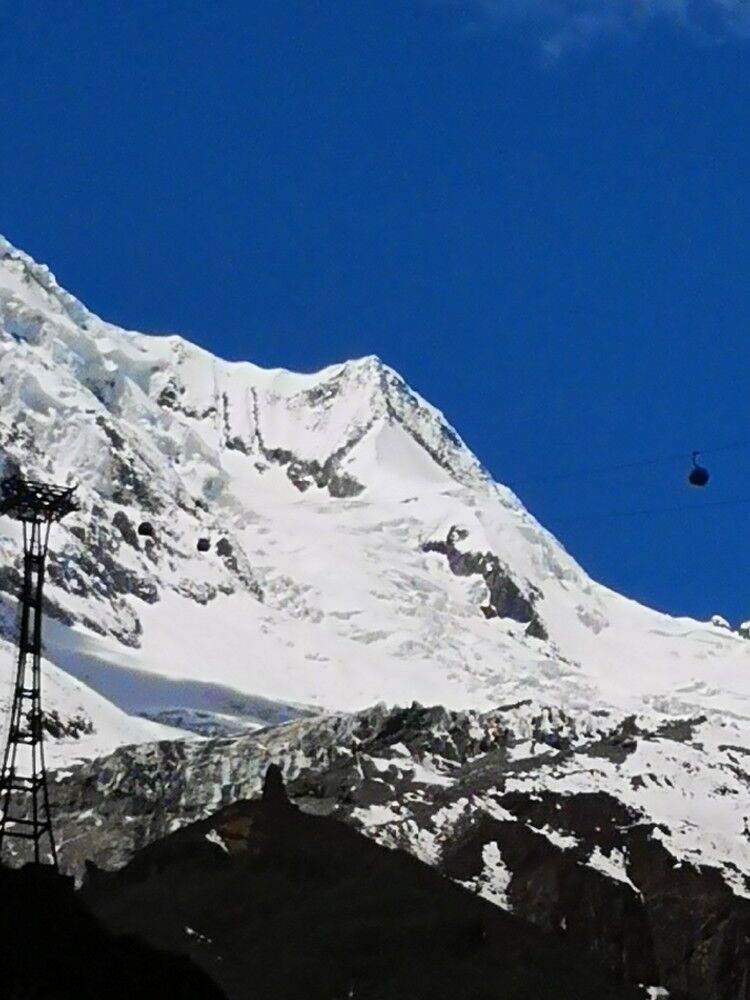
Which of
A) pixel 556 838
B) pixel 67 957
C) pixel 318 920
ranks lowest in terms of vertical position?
pixel 67 957

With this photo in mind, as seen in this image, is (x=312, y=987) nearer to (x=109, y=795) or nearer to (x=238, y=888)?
(x=238, y=888)

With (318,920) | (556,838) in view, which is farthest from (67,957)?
(556,838)

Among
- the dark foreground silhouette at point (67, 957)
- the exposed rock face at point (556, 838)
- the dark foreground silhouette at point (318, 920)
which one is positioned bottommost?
the dark foreground silhouette at point (67, 957)

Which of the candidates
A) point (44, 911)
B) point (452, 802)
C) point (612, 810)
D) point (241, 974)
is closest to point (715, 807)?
point (612, 810)

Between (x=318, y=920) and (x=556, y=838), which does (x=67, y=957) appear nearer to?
(x=318, y=920)

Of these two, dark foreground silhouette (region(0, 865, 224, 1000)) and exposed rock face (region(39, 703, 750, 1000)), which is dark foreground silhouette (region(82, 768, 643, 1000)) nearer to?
exposed rock face (region(39, 703, 750, 1000))

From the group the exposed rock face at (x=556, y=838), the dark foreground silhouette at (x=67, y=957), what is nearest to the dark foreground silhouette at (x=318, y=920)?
the exposed rock face at (x=556, y=838)

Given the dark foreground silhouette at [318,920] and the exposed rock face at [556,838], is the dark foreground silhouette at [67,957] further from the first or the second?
the exposed rock face at [556,838]
